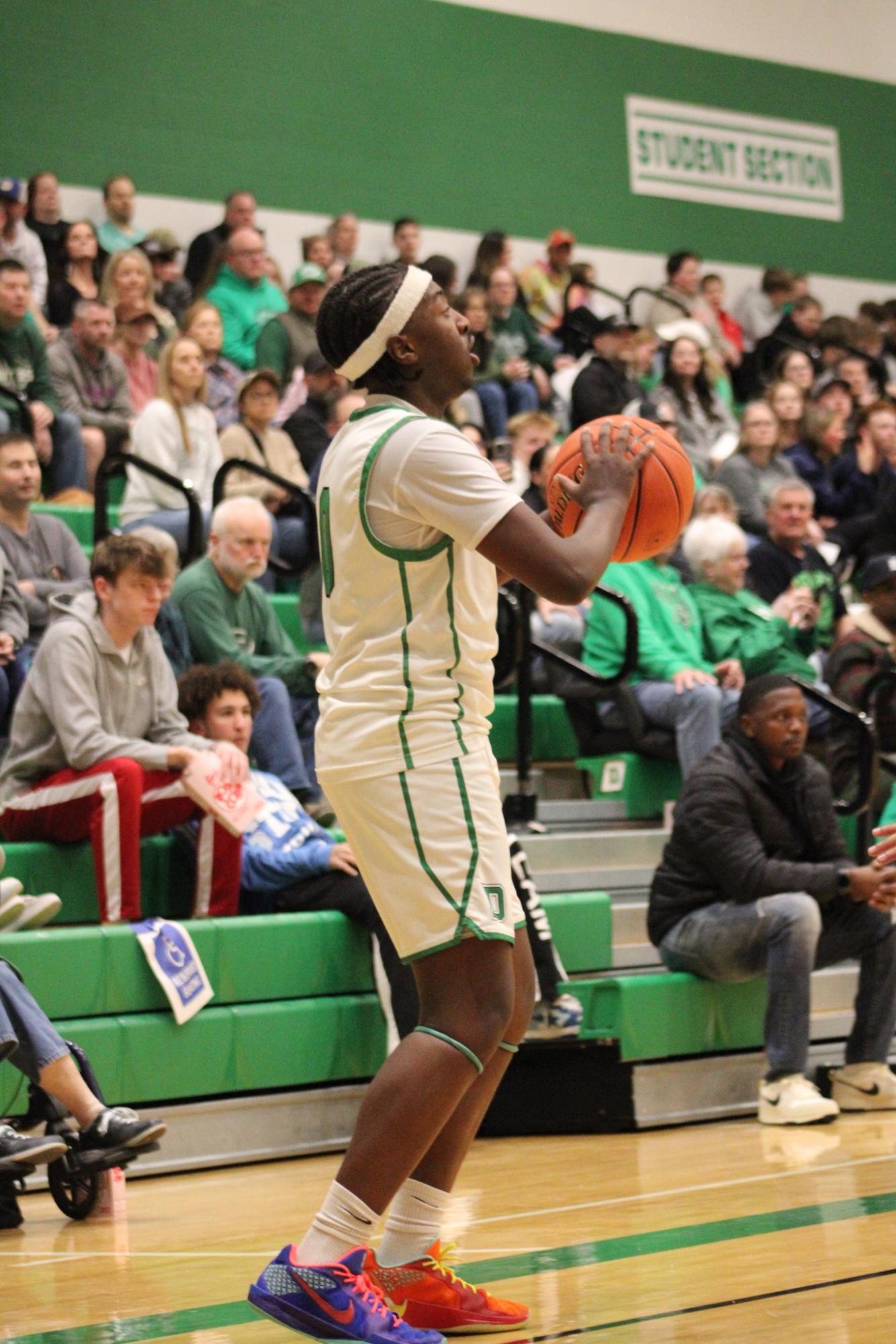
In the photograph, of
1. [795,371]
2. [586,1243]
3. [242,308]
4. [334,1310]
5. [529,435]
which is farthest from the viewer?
[795,371]

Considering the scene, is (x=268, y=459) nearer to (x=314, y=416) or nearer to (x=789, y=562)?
(x=314, y=416)

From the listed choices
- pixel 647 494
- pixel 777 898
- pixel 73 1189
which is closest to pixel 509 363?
pixel 777 898

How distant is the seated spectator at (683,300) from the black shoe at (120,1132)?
930cm

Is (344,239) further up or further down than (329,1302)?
further up

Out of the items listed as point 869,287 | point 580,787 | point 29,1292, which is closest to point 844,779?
point 580,787

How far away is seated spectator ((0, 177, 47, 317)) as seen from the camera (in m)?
8.85

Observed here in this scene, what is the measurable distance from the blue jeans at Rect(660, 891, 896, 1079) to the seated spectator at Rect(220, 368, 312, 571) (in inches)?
92.2

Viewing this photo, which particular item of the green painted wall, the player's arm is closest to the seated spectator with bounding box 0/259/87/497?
the green painted wall

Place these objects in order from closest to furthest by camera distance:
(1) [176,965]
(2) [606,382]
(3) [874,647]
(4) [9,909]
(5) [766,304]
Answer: (4) [9,909] < (1) [176,965] < (3) [874,647] < (2) [606,382] < (5) [766,304]

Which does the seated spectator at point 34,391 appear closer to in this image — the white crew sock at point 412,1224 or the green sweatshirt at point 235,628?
the green sweatshirt at point 235,628

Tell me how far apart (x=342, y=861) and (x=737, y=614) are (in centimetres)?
255

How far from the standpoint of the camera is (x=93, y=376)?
25.2 ft

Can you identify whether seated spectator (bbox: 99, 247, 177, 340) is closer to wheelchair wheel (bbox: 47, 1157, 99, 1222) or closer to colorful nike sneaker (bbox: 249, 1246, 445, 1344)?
wheelchair wheel (bbox: 47, 1157, 99, 1222)

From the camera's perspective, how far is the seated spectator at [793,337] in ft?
39.8
